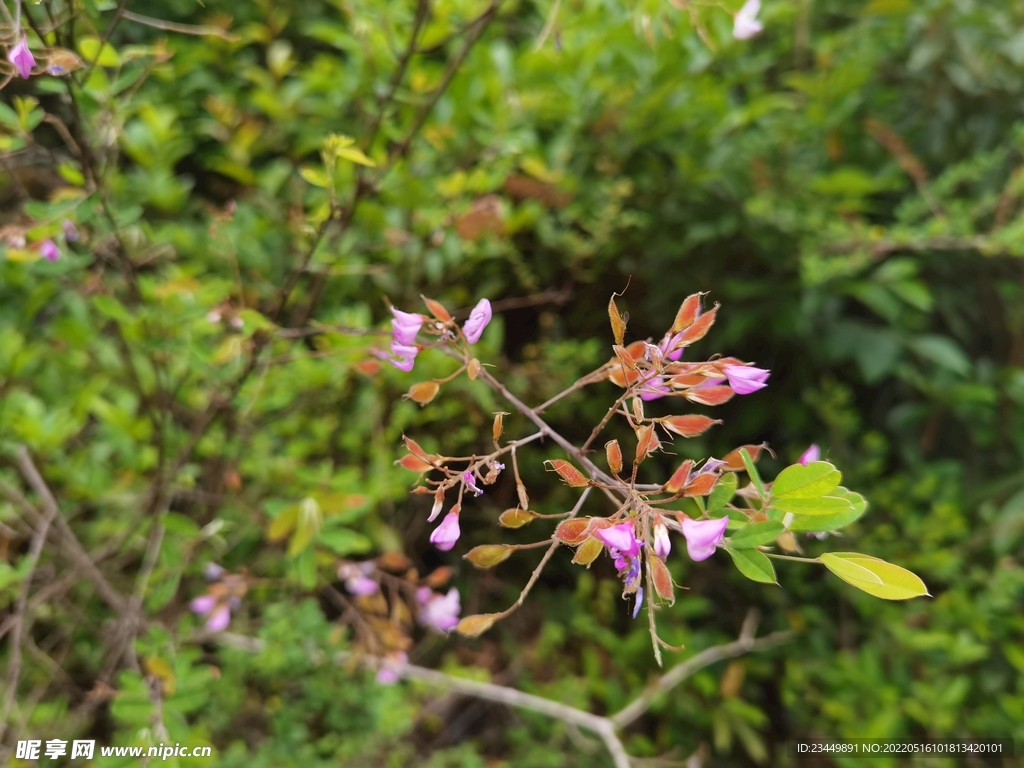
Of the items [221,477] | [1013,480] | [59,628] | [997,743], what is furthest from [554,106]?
[997,743]

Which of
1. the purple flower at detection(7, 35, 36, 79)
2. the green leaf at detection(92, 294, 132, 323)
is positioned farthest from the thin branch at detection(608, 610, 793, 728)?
the purple flower at detection(7, 35, 36, 79)

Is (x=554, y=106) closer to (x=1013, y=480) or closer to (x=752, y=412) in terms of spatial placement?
(x=752, y=412)

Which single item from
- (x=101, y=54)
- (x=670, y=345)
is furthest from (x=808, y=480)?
(x=101, y=54)

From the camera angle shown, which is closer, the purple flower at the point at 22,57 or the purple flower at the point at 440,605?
the purple flower at the point at 22,57

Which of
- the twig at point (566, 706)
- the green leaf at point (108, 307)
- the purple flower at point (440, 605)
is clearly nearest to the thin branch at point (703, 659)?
the twig at point (566, 706)

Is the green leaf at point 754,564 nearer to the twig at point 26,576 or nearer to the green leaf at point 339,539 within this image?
the green leaf at point 339,539
